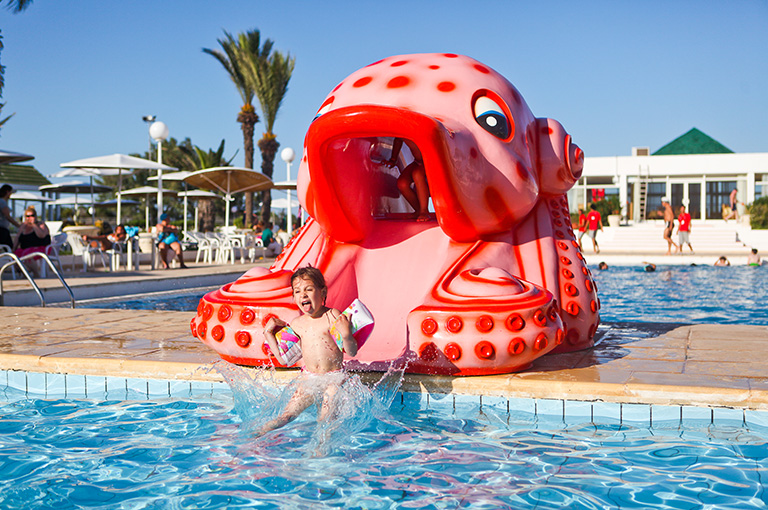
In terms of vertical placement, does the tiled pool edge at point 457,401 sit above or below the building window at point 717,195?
below

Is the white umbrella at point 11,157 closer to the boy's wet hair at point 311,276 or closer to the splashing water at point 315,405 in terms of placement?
the splashing water at point 315,405

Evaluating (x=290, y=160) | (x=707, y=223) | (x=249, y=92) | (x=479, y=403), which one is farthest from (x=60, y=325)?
(x=707, y=223)

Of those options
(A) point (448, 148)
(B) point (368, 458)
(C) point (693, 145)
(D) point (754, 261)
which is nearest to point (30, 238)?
(A) point (448, 148)

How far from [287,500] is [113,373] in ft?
7.41

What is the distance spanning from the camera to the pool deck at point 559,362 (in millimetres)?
4000

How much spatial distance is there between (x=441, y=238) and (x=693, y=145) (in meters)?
42.9

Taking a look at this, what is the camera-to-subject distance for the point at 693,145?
43312 millimetres

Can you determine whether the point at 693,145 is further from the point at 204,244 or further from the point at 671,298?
the point at 671,298

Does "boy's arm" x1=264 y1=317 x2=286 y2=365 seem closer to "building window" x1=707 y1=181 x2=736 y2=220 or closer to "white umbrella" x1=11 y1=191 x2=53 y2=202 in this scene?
"white umbrella" x1=11 y1=191 x2=53 y2=202

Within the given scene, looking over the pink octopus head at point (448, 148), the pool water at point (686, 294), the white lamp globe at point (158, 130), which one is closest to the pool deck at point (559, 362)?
the pink octopus head at point (448, 148)

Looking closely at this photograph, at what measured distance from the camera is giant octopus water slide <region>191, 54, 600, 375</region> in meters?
4.25

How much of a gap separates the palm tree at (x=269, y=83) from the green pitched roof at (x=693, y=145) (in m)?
24.4

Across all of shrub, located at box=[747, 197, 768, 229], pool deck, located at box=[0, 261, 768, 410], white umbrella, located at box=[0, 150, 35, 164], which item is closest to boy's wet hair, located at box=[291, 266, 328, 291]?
pool deck, located at box=[0, 261, 768, 410]

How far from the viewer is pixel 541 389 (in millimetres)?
4117
